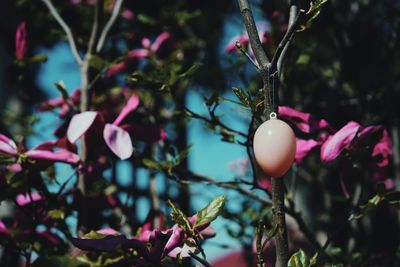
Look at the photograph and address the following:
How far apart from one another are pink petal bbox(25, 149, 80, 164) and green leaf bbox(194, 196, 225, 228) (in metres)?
0.29

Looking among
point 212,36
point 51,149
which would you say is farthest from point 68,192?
point 212,36

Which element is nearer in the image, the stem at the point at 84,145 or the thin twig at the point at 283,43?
the thin twig at the point at 283,43

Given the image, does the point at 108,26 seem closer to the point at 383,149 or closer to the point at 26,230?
the point at 26,230

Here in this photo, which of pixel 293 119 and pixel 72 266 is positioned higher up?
pixel 293 119

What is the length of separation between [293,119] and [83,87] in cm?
48

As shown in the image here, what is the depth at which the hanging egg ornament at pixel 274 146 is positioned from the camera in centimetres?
Answer: 53

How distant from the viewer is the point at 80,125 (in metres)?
0.77

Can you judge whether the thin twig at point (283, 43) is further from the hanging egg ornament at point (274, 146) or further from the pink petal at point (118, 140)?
the pink petal at point (118, 140)

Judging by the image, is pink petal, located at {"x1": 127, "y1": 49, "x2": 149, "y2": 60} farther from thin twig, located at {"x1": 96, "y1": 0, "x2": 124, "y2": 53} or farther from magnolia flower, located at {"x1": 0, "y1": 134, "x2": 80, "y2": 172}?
magnolia flower, located at {"x1": 0, "y1": 134, "x2": 80, "y2": 172}

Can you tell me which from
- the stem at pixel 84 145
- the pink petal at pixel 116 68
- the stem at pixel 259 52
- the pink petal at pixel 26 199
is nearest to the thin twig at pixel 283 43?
the stem at pixel 259 52

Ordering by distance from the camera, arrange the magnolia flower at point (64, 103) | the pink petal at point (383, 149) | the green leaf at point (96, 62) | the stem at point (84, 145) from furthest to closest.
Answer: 1. the magnolia flower at point (64, 103)
2. the green leaf at point (96, 62)
3. the stem at point (84, 145)
4. the pink petal at point (383, 149)

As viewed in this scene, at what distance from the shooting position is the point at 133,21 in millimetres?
1585

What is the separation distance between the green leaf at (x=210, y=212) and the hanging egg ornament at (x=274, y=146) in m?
0.11

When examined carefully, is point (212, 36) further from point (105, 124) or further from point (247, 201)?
point (105, 124)
